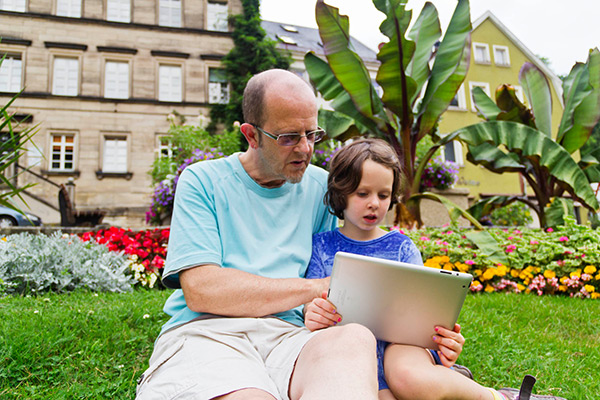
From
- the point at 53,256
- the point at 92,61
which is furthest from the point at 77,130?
the point at 53,256

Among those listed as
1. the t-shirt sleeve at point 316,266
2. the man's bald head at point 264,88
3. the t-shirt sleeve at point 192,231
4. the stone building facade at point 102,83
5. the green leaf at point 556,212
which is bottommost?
the t-shirt sleeve at point 316,266

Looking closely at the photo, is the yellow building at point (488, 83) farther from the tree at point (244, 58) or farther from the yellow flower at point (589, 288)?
the yellow flower at point (589, 288)

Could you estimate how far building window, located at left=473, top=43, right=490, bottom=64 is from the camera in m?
23.4

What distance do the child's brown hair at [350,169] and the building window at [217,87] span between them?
18988 mm

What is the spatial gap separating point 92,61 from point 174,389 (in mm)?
21209

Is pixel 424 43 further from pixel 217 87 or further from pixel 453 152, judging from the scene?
pixel 453 152

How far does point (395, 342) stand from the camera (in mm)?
1592

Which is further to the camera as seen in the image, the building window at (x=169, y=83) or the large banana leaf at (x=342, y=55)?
the building window at (x=169, y=83)

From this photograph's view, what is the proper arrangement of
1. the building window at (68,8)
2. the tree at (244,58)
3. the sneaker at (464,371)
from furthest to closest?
the tree at (244,58), the building window at (68,8), the sneaker at (464,371)

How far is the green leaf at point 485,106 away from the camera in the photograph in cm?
757

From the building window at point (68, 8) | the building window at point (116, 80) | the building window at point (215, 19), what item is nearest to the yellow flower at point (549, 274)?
the building window at point (116, 80)

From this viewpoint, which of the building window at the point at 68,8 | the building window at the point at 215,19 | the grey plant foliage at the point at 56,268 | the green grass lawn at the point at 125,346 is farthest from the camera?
the building window at the point at 215,19

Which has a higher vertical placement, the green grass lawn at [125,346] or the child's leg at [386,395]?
the child's leg at [386,395]

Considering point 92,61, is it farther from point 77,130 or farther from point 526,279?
point 526,279
